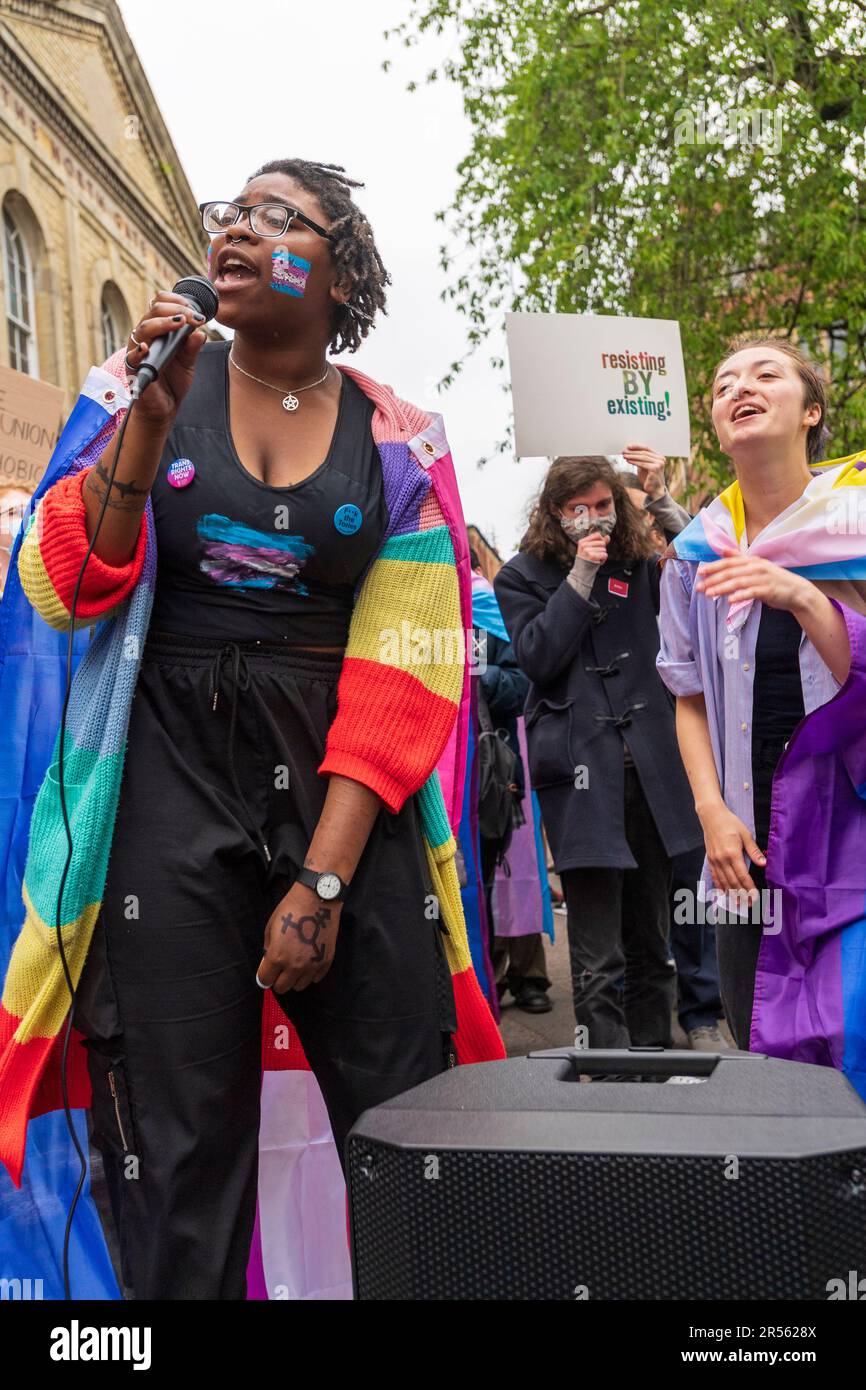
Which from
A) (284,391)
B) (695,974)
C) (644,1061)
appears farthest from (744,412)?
(695,974)

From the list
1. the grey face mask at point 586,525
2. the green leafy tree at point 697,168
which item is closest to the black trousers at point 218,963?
the grey face mask at point 586,525

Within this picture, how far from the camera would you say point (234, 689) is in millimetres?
1940

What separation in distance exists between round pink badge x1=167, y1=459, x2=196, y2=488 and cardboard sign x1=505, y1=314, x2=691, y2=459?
6.87 feet

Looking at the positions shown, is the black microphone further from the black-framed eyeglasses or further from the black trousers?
the black trousers

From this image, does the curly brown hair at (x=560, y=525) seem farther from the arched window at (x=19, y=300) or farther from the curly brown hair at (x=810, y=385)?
the arched window at (x=19, y=300)

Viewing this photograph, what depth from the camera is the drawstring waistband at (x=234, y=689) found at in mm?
1936

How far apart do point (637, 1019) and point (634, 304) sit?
25.9ft

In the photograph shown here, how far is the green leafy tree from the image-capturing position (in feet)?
33.9

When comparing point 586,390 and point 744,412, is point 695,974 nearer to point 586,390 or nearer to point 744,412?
point 586,390

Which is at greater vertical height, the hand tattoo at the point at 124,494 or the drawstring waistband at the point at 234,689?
the hand tattoo at the point at 124,494

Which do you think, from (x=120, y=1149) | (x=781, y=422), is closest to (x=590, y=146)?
(x=781, y=422)

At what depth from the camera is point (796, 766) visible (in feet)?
7.78

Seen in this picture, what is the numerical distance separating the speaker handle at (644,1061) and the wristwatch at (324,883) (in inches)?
16.2
